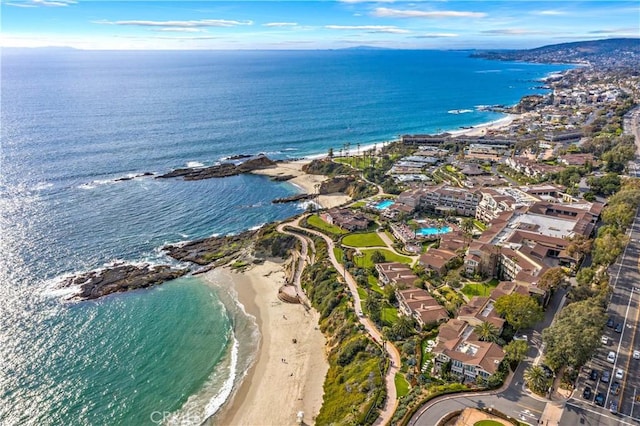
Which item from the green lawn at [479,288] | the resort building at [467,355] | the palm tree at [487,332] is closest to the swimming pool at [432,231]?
the green lawn at [479,288]

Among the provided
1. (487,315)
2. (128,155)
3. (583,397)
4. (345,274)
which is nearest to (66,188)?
(128,155)

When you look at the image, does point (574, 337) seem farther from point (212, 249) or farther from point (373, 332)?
point (212, 249)

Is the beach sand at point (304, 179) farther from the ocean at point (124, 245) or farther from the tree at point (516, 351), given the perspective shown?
the tree at point (516, 351)

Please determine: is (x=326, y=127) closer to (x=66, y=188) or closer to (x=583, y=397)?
(x=66, y=188)

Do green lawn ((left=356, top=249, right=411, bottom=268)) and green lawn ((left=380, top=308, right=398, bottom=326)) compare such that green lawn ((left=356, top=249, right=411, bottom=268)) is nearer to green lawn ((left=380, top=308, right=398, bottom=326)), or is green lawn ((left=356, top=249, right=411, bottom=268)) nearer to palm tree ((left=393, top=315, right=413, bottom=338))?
green lawn ((left=380, top=308, right=398, bottom=326))

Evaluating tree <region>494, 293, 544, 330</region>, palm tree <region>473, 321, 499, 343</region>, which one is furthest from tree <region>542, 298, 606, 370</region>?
palm tree <region>473, 321, 499, 343</region>

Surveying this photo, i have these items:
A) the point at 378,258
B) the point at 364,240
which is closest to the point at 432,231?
the point at 364,240
